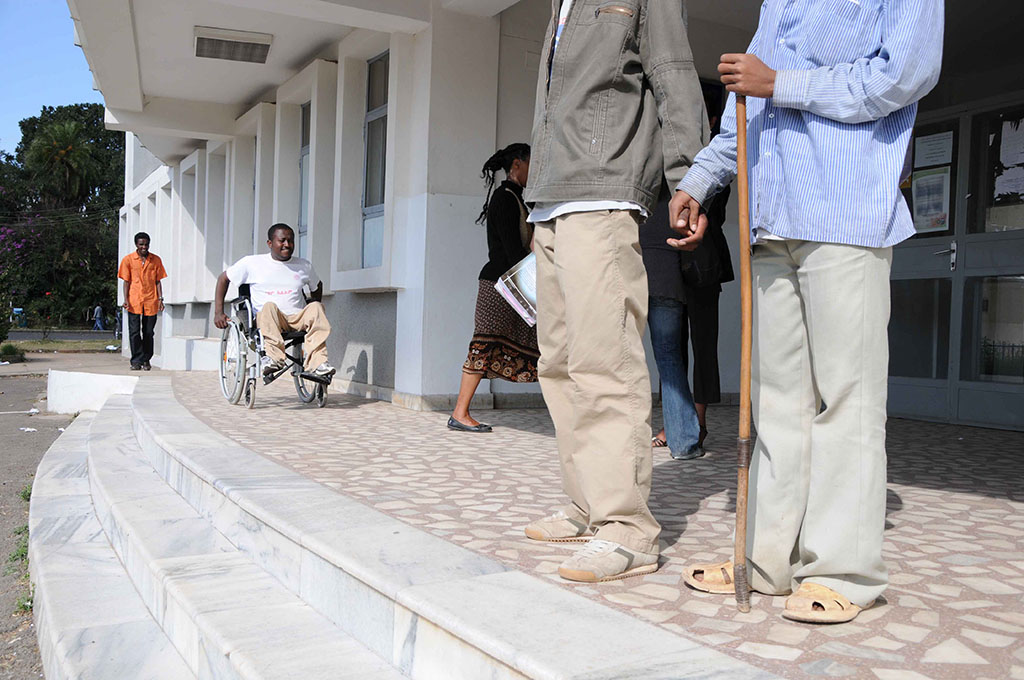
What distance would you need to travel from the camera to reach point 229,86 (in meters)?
11.9

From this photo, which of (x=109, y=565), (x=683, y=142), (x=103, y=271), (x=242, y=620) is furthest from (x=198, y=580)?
(x=103, y=271)

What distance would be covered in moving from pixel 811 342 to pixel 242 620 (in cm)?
182

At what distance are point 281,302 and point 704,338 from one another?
395 cm

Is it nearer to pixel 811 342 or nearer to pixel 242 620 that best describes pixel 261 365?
pixel 242 620

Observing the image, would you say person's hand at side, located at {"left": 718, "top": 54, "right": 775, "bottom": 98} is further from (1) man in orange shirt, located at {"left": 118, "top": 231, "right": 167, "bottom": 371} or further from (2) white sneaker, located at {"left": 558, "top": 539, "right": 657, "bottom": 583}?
(1) man in orange shirt, located at {"left": 118, "top": 231, "right": 167, "bottom": 371}

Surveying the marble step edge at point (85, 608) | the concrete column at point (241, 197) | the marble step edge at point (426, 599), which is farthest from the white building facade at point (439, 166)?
the marble step edge at point (426, 599)

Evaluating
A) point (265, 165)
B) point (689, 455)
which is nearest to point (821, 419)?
point (689, 455)

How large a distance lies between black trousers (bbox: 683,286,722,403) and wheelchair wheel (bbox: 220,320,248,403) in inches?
150

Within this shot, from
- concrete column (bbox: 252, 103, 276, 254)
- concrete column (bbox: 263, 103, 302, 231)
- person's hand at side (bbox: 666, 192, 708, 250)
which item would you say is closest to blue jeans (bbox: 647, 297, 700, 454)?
person's hand at side (bbox: 666, 192, 708, 250)

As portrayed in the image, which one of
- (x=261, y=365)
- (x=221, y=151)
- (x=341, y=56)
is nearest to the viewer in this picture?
(x=261, y=365)

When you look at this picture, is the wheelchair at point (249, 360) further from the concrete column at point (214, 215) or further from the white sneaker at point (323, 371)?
the concrete column at point (214, 215)

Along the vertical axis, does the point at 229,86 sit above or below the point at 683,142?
above

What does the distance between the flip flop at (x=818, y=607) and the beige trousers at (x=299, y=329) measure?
5512 millimetres

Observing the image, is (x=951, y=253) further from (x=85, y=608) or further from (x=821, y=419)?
(x=85, y=608)
